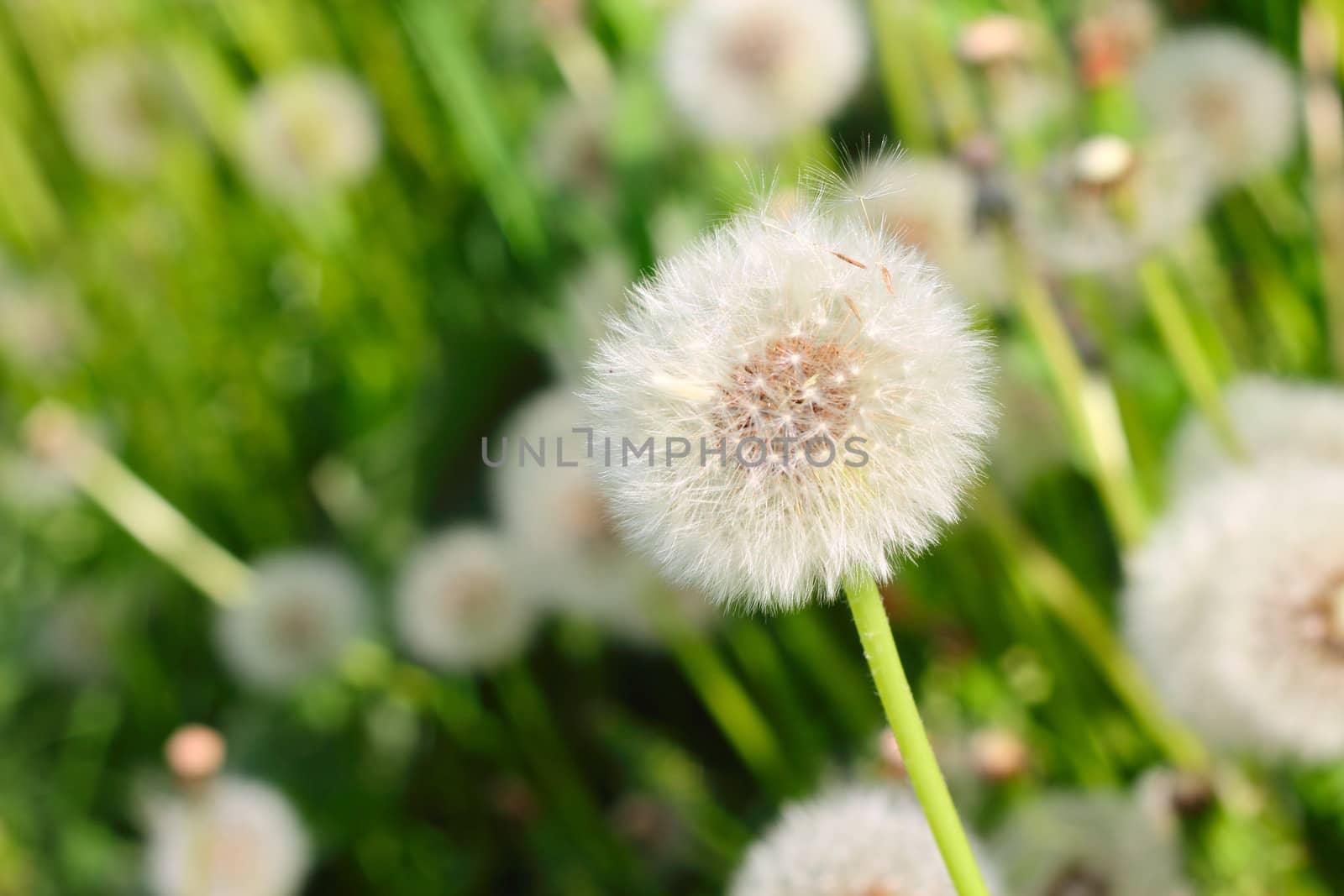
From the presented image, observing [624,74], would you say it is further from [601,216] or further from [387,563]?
[387,563]

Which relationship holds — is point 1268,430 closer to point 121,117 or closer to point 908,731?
point 908,731

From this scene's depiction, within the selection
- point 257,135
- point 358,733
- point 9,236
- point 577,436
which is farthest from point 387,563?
point 9,236

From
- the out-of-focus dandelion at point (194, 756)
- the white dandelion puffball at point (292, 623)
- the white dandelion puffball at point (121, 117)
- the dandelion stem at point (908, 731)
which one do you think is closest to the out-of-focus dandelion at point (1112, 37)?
the dandelion stem at point (908, 731)

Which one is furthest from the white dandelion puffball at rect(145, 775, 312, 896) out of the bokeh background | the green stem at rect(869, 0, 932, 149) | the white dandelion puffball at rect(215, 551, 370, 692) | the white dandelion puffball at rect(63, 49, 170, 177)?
the white dandelion puffball at rect(63, 49, 170, 177)

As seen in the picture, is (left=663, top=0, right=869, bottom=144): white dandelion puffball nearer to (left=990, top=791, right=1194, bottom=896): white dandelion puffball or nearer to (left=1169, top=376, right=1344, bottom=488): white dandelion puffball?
(left=1169, top=376, right=1344, bottom=488): white dandelion puffball

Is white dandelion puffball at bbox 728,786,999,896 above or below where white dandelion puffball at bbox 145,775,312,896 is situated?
above

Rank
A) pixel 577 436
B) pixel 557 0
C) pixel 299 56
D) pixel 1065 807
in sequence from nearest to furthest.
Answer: pixel 1065 807 → pixel 577 436 → pixel 557 0 → pixel 299 56

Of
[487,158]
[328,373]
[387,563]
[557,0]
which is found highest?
[557,0]
